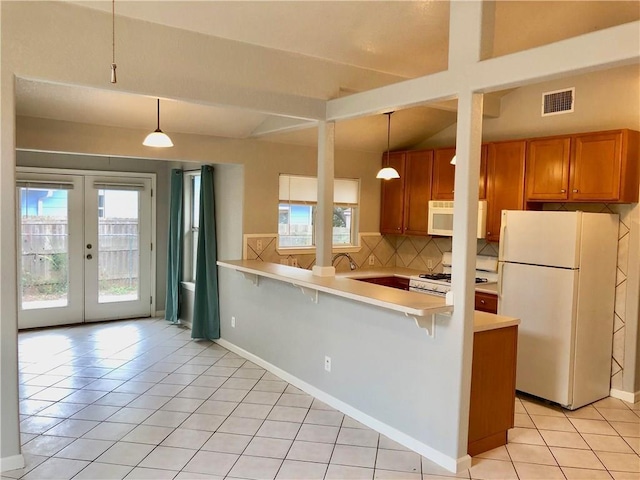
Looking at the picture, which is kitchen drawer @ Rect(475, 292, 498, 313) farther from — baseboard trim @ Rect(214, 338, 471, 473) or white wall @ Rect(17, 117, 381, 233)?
white wall @ Rect(17, 117, 381, 233)

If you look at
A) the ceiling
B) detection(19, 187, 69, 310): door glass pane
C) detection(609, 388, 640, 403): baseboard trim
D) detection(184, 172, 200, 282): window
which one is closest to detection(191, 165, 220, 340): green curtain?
detection(184, 172, 200, 282): window

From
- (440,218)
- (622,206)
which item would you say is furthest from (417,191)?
(622,206)

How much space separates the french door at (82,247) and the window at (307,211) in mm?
2234

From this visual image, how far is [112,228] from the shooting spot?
6.50 meters

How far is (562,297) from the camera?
12.8 feet

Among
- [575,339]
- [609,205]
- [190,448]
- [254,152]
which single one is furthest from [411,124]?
[190,448]

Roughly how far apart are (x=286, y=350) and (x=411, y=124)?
283 cm

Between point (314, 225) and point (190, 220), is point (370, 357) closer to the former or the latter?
point (314, 225)

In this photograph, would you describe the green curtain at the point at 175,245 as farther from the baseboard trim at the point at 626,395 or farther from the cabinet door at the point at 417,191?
the baseboard trim at the point at 626,395

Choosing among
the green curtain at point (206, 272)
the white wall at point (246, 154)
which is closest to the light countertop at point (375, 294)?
the green curtain at point (206, 272)

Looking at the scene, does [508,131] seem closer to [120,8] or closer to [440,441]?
[440,441]

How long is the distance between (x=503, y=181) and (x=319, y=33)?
2.37 metres

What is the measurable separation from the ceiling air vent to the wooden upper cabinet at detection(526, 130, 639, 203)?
0.37m

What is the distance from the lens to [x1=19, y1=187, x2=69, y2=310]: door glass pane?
5.95 meters
